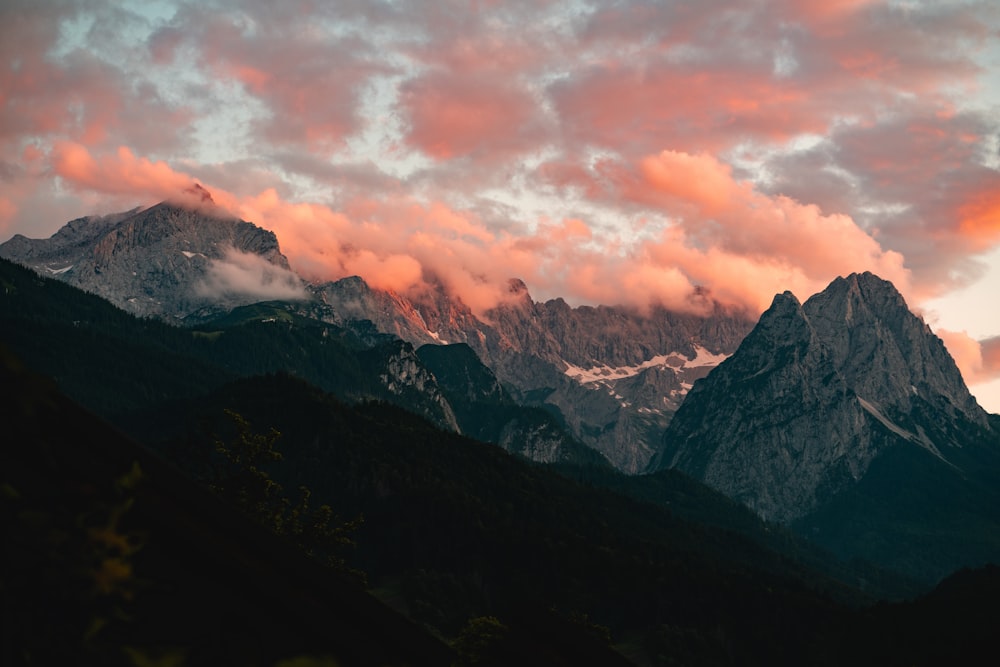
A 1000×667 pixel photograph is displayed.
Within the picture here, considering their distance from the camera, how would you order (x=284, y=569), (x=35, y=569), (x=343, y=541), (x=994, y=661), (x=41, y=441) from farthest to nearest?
(x=994, y=661), (x=343, y=541), (x=284, y=569), (x=41, y=441), (x=35, y=569)

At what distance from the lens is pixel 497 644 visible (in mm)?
12711

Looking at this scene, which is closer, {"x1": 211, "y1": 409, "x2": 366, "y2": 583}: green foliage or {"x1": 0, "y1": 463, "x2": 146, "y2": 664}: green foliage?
{"x1": 0, "y1": 463, "x2": 146, "y2": 664}: green foliage

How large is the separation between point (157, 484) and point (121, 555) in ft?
5.38

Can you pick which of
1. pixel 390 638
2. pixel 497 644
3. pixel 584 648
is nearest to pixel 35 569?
pixel 390 638

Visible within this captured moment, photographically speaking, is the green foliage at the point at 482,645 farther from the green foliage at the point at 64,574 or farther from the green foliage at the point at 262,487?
the green foliage at the point at 262,487

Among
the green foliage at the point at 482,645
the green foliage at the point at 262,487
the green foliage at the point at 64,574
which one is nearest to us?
the green foliage at the point at 64,574

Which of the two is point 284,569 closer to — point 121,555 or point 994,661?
point 121,555

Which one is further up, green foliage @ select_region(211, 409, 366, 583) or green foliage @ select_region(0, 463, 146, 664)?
green foliage @ select_region(0, 463, 146, 664)

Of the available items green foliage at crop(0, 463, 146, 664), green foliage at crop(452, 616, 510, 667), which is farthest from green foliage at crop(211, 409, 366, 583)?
green foliage at crop(0, 463, 146, 664)

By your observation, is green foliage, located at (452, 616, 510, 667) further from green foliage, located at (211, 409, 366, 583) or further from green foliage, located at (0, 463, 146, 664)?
green foliage, located at (211, 409, 366, 583)

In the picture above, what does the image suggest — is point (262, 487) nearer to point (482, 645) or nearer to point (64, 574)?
point (482, 645)

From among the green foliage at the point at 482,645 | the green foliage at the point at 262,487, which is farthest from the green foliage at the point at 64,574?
the green foliage at the point at 262,487

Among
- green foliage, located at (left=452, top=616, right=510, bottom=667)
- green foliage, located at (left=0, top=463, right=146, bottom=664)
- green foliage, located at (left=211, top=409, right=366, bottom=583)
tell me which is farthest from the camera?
green foliage, located at (left=211, top=409, right=366, bottom=583)

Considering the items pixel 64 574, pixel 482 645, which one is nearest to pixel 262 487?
pixel 482 645
